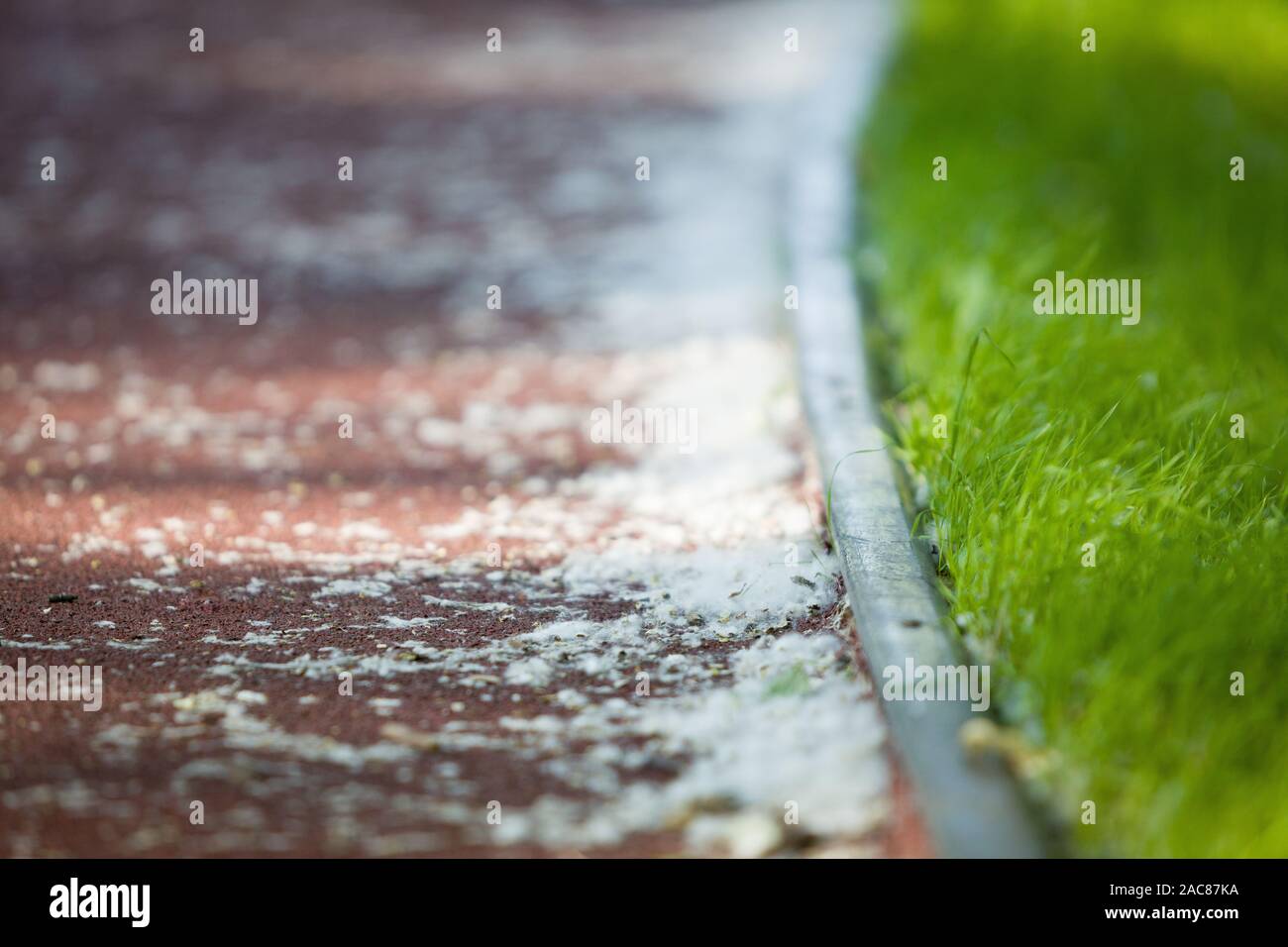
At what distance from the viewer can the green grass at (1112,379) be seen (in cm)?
193

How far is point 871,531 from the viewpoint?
260 cm

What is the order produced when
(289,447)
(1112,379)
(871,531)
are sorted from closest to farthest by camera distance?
(871,531) < (1112,379) < (289,447)

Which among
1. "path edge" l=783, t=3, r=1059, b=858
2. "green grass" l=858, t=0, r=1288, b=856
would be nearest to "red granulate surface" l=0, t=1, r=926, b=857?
"path edge" l=783, t=3, r=1059, b=858

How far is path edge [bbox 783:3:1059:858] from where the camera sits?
1794 mm

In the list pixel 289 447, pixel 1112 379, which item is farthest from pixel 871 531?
pixel 289 447

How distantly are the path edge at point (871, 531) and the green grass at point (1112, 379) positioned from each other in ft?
0.27

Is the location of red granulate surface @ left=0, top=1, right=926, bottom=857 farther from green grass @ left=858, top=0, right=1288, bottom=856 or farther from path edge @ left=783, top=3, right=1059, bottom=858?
green grass @ left=858, top=0, right=1288, bottom=856

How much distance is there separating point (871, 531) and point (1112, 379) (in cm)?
91

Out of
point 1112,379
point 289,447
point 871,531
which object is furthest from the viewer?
point 289,447

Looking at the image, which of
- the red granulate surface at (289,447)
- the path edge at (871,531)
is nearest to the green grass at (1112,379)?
the path edge at (871,531)

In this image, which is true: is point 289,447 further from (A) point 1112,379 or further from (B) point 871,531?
(A) point 1112,379

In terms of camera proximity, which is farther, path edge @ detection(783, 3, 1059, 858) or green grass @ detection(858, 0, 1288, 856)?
green grass @ detection(858, 0, 1288, 856)

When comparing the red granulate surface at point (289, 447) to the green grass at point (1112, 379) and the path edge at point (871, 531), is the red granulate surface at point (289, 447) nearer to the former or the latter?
the path edge at point (871, 531)

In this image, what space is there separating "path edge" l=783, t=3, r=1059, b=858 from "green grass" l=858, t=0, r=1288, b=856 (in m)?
0.08
